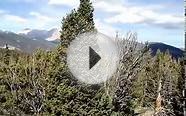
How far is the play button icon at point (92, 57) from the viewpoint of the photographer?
3454cm

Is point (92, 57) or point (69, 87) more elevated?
point (92, 57)

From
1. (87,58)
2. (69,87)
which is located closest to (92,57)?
(87,58)

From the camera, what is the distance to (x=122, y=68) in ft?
134

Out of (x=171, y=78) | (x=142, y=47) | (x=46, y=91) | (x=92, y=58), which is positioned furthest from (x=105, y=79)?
(x=171, y=78)

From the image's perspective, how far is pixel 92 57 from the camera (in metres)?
35.3

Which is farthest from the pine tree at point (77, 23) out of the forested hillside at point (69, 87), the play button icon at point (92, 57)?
the play button icon at point (92, 57)

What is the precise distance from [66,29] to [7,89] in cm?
1448

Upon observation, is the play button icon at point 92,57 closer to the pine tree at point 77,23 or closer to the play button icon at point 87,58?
the play button icon at point 87,58

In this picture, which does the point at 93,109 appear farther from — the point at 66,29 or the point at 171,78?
the point at 171,78

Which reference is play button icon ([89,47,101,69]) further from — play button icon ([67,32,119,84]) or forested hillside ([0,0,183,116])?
forested hillside ([0,0,183,116])

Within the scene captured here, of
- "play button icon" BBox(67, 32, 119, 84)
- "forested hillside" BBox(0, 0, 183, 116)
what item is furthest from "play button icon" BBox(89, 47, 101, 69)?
"forested hillside" BBox(0, 0, 183, 116)

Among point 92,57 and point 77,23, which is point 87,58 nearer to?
point 92,57

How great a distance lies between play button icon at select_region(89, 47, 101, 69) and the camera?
1360 inches

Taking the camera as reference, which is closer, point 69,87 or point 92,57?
point 69,87
